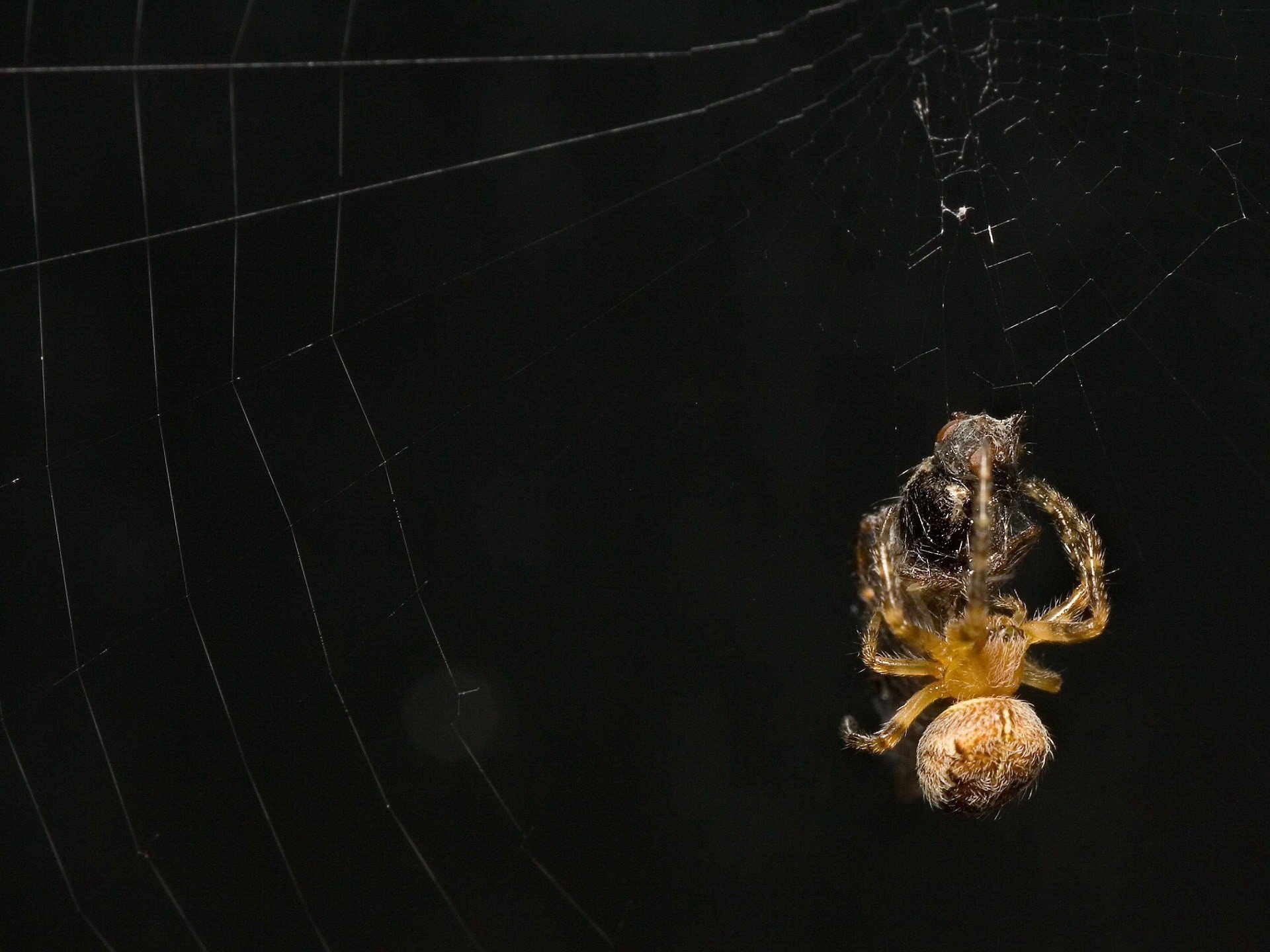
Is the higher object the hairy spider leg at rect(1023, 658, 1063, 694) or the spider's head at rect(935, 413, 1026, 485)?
the spider's head at rect(935, 413, 1026, 485)

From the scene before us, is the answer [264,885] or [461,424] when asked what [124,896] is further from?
[461,424]

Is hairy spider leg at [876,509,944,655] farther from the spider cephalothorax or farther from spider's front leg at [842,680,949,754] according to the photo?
spider's front leg at [842,680,949,754]

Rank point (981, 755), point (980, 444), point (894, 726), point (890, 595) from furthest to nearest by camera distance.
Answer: point (894, 726)
point (981, 755)
point (890, 595)
point (980, 444)

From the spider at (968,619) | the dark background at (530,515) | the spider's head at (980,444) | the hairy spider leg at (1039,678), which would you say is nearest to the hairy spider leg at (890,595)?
the spider at (968,619)

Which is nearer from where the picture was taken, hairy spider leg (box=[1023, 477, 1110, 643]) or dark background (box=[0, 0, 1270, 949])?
hairy spider leg (box=[1023, 477, 1110, 643])

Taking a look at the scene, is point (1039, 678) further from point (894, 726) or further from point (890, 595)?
point (890, 595)

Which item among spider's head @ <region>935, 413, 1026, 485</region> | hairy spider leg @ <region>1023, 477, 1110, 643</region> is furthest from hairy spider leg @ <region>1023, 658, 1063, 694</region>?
spider's head @ <region>935, 413, 1026, 485</region>

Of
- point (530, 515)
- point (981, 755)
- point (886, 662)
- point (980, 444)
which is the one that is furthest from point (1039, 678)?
point (530, 515)

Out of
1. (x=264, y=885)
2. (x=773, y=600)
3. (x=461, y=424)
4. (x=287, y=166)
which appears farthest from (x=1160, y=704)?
(x=287, y=166)
